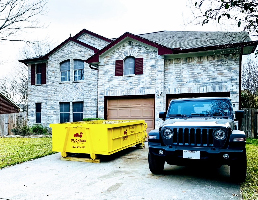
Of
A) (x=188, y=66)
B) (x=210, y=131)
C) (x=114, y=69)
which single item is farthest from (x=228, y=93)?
(x=210, y=131)

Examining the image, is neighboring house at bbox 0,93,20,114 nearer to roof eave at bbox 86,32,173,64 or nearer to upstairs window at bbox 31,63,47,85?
upstairs window at bbox 31,63,47,85

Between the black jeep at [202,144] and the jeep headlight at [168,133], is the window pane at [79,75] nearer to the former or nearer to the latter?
the black jeep at [202,144]

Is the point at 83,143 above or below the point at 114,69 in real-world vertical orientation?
below

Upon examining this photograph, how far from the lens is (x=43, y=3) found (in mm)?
14227

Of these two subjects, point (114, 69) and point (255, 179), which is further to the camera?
point (114, 69)

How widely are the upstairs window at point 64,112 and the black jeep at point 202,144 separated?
12.3 m

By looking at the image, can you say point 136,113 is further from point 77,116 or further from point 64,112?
point 64,112

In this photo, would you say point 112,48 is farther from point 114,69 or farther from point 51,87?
point 51,87

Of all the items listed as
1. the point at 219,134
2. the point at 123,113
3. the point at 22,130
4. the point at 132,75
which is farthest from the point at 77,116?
the point at 219,134

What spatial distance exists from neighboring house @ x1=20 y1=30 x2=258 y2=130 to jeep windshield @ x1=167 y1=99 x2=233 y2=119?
4.86 meters

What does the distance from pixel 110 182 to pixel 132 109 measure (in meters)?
8.73

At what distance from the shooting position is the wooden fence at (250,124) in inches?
515

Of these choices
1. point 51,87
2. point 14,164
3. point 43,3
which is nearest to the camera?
point 14,164

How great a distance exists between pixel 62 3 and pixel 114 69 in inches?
197
